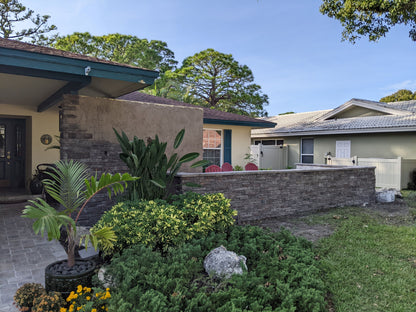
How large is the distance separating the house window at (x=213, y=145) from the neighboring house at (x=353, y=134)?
6.03 metres

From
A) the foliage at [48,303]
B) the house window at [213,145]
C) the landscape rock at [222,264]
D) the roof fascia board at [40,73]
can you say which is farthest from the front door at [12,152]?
the landscape rock at [222,264]

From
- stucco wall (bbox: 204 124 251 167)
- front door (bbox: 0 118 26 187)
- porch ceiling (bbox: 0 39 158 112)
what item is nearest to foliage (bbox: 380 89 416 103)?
stucco wall (bbox: 204 124 251 167)

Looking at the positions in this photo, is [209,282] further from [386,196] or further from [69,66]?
[386,196]

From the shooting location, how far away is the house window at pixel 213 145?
11.7 meters

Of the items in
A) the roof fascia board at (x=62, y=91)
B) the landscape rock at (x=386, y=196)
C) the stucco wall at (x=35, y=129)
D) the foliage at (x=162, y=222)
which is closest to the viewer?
the foliage at (x=162, y=222)

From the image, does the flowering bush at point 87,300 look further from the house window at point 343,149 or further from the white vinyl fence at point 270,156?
the house window at point 343,149

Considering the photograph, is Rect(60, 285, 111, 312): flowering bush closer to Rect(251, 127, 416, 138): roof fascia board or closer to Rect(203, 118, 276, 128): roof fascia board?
Rect(203, 118, 276, 128): roof fascia board

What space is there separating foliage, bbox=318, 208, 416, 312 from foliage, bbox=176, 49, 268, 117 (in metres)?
19.5

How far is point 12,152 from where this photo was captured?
8.98 meters

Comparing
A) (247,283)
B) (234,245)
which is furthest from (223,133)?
(247,283)

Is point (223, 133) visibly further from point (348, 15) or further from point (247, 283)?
point (247, 283)

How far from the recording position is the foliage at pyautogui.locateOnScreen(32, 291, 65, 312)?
266 cm

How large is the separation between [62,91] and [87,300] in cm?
459

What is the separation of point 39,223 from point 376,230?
591 centimetres
